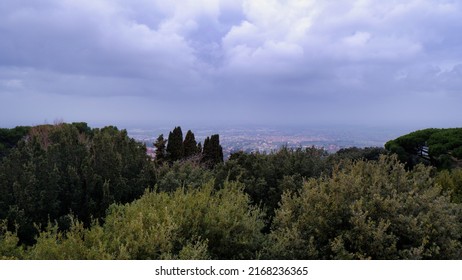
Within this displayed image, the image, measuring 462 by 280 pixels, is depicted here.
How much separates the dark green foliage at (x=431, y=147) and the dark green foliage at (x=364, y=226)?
16.5 m

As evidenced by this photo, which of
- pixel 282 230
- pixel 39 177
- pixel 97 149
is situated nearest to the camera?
pixel 282 230

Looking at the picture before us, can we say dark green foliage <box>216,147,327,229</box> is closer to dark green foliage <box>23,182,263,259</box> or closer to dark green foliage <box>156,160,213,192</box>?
dark green foliage <box>156,160,213,192</box>

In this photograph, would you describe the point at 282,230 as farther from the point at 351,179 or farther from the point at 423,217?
the point at 423,217

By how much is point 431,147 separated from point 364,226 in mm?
18492

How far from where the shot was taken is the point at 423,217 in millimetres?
5520

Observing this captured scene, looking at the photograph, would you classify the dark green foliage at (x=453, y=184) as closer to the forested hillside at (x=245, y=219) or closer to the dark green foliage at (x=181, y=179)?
the forested hillside at (x=245, y=219)

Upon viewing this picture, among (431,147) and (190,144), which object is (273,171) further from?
(190,144)

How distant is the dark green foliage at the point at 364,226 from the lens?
17.4 feet

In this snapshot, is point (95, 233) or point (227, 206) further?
point (227, 206)

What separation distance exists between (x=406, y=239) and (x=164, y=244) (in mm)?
3459

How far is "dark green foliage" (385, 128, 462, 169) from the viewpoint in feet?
67.5

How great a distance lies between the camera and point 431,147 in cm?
2131

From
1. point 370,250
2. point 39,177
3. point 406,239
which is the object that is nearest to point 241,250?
point 370,250

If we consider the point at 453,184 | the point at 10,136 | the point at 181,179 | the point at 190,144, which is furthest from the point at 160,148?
the point at 453,184
